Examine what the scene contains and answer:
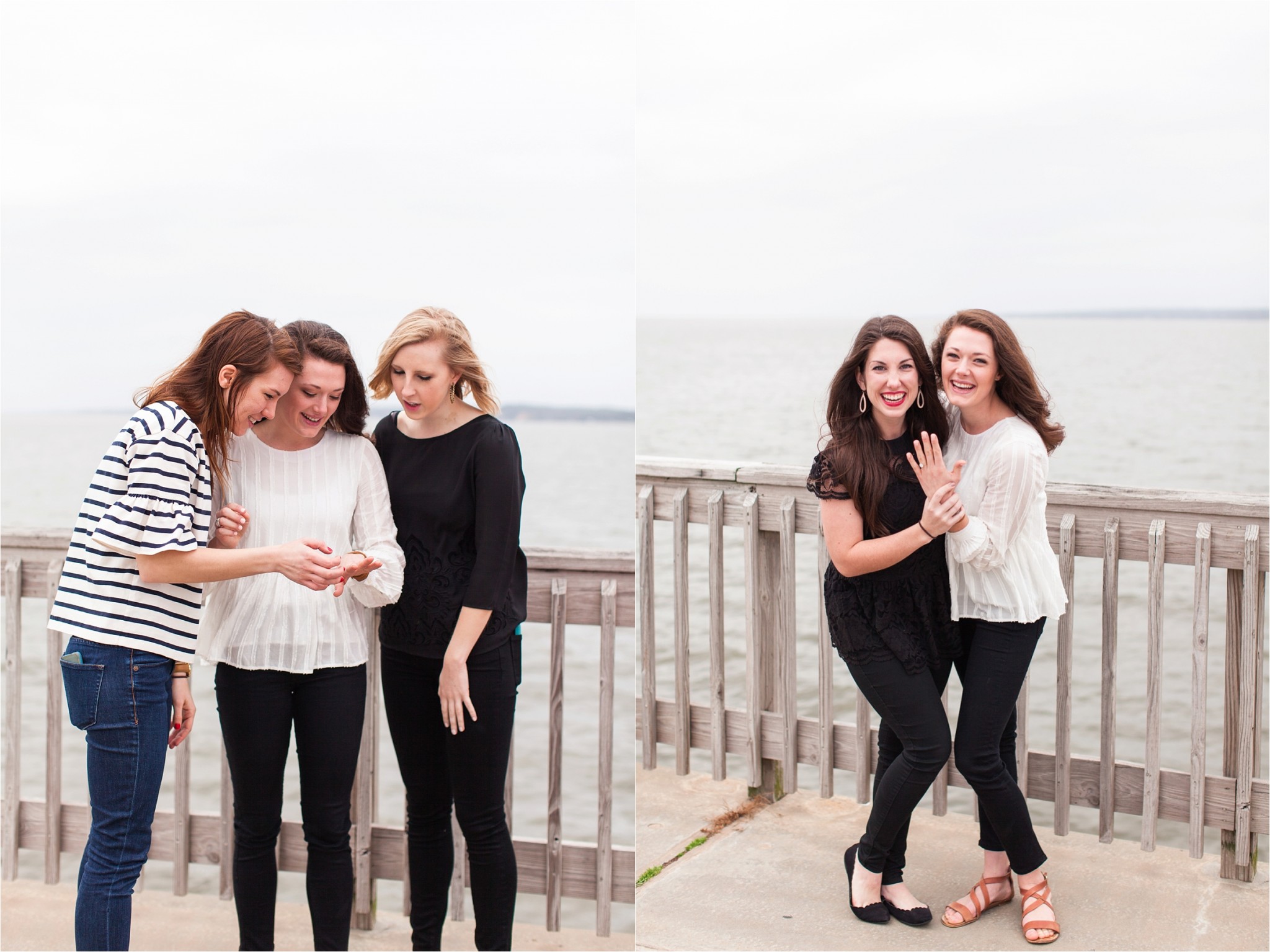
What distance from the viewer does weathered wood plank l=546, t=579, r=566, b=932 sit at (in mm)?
2611

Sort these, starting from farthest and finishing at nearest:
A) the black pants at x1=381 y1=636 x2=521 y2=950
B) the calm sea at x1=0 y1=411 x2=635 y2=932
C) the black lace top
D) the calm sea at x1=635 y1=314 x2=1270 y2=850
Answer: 1. the calm sea at x1=635 y1=314 x2=1270 y2=850
2. the calm sea at x1=0 y1=411 x2=635 y2=932
3. the black lace top
4. the black pants at x1=381 y1=636 x2=521 y2=950

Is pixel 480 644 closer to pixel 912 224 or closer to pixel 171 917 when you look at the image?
pixel 171 917

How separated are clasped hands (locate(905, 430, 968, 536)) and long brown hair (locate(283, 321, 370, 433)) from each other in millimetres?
1287

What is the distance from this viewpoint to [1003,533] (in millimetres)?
2312

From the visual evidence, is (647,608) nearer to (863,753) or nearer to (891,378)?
(863,753)

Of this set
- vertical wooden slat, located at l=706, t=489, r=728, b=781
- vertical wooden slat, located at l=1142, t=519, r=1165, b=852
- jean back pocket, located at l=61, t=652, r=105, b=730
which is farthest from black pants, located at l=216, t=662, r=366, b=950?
vertical wooden slat, located at l=1142, t=519, r=1165, b=852

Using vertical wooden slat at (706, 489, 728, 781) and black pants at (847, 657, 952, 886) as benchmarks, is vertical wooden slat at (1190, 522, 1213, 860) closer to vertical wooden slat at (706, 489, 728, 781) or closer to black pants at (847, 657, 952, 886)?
black pants at (847, 657, 952, 886)

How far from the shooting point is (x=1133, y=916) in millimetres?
2555

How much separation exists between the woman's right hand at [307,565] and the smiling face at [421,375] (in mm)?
402

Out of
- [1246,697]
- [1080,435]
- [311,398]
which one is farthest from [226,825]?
[1080,435]

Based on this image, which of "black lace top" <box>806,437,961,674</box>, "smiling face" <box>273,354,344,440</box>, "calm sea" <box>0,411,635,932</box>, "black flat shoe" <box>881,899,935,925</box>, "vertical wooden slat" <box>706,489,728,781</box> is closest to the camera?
"smiling face" <box>273,354,344,440</box>

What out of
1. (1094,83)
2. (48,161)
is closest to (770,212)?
(1094,83)

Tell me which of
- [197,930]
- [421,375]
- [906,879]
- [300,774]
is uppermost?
[421,375]

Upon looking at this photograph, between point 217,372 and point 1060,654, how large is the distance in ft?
7.62
